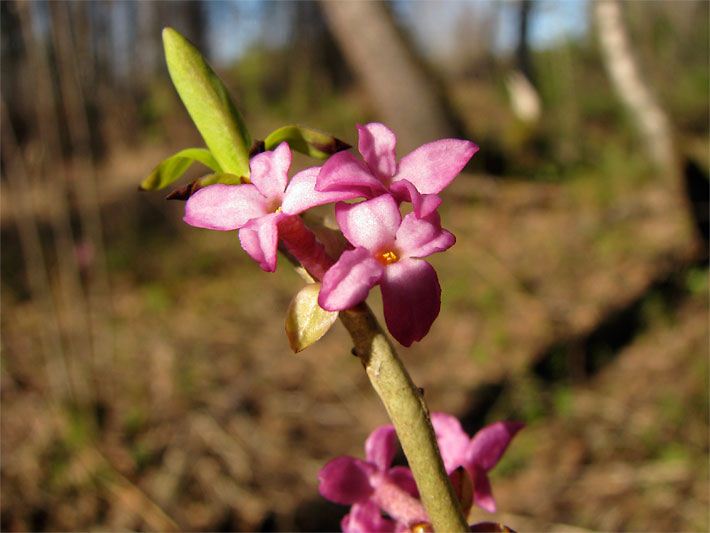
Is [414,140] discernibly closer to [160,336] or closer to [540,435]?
[160,336]

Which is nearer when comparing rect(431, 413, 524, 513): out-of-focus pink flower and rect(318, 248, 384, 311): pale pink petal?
rect(318, 248, 384, 311): pale pink petal

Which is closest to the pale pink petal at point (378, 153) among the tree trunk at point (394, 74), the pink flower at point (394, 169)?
the pink flower at point (394, 169)

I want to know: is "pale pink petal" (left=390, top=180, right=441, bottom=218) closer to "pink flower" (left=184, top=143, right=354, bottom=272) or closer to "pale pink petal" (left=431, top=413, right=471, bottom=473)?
"pink flower" (left=184, top=143, right=354, bottom=272)

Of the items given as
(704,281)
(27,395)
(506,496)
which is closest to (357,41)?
(704,281)

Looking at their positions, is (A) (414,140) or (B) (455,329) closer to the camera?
(B) (455,329)

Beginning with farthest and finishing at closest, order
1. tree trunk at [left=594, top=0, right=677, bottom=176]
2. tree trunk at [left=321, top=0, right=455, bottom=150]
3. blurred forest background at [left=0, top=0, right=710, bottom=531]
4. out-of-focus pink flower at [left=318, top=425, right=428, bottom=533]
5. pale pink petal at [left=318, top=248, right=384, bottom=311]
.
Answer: tree trunk at [left=321, top=0, right=455, bottom=150], tree trunk at [left=594, top=0, right=677, bottom=176], blurred forest background at [left=0, top=0, right=710, bottom=531], out-of-focus pink flower at [left=318, top=425, right=428, bottom=533], pale pink petal at [left=318, top=248, right=384, bottom=311]

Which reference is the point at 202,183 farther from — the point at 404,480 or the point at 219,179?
the point at 404,480

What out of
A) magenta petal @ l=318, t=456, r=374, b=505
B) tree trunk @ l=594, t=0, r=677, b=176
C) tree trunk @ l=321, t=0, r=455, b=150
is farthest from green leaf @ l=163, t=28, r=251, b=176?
tree trunk @ l=321, t=0, r=455, b=150
